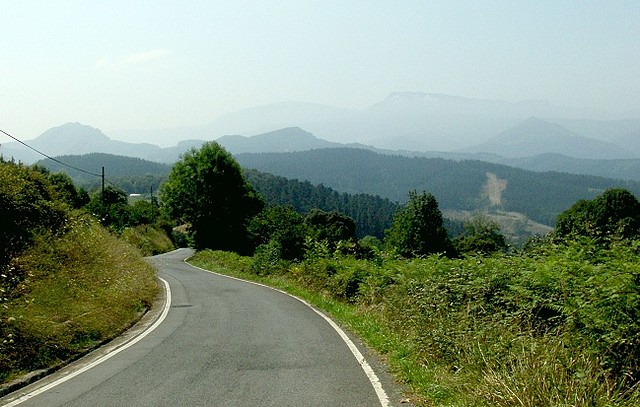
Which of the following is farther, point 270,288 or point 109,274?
point 270,288

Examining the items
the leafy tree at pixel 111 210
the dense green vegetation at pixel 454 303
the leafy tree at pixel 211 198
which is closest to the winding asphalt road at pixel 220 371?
the dense green vegetation at pixel 454 303

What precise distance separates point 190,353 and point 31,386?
2.74 meters

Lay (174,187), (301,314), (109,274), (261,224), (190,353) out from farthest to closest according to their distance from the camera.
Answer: (174,187) < (261,224) < (109,274) < (301,314) < (190,353)

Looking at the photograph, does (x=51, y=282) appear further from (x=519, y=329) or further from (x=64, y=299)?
(x=519, y=329)

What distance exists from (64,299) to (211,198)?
54.8 m

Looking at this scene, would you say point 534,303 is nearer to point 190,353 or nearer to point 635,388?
point 635,388

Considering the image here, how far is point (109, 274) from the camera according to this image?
57.1ft

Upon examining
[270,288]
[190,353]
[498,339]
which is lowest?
[270,288]

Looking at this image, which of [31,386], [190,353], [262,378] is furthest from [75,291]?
[262,378]

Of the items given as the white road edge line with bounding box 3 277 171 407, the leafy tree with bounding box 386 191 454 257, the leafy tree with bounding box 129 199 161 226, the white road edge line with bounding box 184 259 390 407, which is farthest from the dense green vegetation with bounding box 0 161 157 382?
the leafy tree with bounding box 129 199 161 226

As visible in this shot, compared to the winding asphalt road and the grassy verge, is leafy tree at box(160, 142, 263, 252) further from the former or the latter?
the winding asphalt road

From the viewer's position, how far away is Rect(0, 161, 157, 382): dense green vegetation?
9.81m

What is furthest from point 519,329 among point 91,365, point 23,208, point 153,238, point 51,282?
point 153,238

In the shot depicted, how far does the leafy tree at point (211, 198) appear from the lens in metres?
67.1
